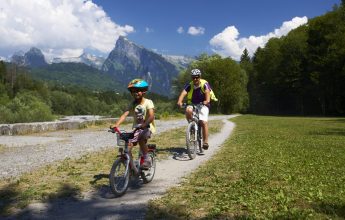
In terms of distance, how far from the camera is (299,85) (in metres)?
73.4

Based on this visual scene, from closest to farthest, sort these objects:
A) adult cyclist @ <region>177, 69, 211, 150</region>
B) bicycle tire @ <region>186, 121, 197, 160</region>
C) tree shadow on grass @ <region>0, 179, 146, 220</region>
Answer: tree shadow on grass @ <region>0, 179, 146, 220</region> → bicycle tire @ <region>186, 121, 197, 160</region> → adult cyclist @ <region>177, 69, 211, 150</region>

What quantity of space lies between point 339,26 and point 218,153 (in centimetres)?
5853

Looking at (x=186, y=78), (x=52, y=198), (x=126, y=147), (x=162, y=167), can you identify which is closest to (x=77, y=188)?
(x=52, y=198)

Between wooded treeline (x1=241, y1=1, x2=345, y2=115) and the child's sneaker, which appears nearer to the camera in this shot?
the child's sneaker

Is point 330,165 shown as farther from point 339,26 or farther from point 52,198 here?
point 339,26

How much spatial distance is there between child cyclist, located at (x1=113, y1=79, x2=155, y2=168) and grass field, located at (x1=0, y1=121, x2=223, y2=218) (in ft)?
4.36

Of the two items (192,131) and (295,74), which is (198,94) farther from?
(295,74)

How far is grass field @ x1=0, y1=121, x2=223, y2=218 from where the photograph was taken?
8.03m

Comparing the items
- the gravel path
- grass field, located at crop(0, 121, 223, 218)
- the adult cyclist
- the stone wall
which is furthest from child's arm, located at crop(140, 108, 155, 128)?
the stone wall

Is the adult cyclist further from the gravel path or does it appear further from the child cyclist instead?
the child cyclist

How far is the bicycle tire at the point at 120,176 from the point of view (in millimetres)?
7924

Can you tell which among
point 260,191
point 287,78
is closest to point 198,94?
point 260,191

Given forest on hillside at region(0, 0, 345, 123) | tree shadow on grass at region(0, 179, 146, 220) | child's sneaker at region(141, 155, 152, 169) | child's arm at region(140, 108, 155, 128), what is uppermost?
forest on hillside at region(0, 0, 345, 123)

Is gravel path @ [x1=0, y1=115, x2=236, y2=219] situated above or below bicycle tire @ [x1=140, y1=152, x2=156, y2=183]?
below
